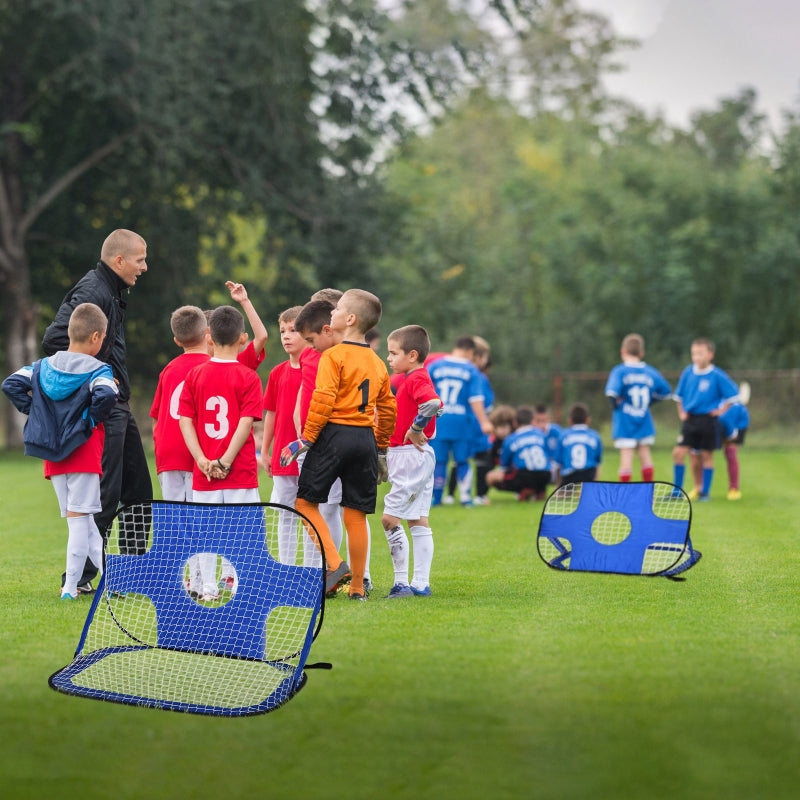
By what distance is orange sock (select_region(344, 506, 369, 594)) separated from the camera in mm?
7500

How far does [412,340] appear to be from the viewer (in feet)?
26.7

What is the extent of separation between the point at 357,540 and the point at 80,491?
1678mm

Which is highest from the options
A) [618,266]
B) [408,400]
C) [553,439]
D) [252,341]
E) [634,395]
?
[618,266]

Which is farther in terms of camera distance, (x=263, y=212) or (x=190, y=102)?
(x=263, y=212)

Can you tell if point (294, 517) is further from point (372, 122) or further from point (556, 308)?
point (556, 308)

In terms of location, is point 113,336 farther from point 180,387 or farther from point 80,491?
point 80,491

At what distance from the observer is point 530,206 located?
1528 inches

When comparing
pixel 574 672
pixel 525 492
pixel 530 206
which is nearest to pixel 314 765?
pixel 574 672

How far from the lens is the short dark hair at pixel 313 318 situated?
25.9 feet

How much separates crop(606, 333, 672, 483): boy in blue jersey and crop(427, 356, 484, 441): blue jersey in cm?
175

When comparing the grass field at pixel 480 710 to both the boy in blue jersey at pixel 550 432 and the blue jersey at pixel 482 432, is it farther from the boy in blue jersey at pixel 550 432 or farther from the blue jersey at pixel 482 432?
the boy in blue jersey at pixel 550 432

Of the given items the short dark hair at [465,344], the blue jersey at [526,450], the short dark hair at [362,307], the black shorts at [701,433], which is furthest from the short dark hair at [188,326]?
the black shorts at [701,433]

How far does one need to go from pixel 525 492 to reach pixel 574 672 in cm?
968

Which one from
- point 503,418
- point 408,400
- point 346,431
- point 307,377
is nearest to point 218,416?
point 307,377
